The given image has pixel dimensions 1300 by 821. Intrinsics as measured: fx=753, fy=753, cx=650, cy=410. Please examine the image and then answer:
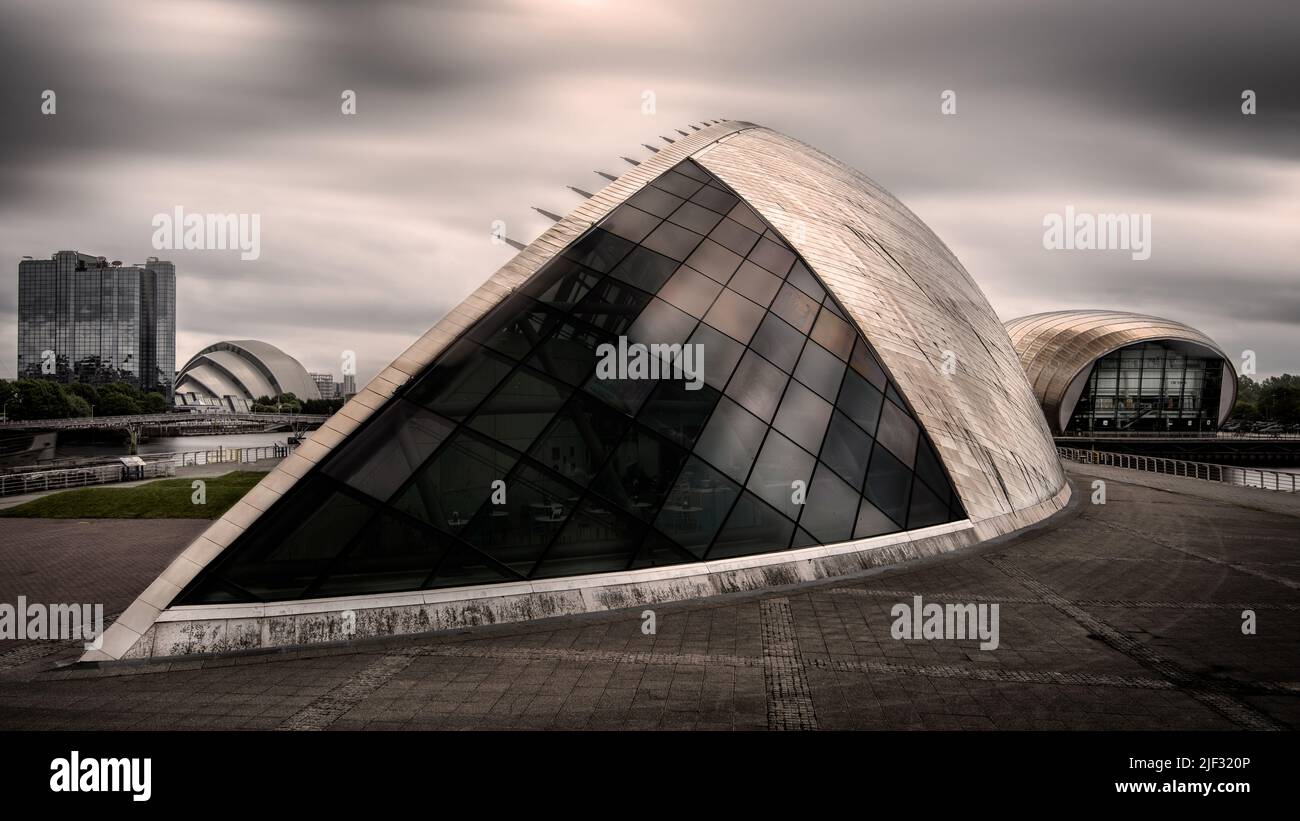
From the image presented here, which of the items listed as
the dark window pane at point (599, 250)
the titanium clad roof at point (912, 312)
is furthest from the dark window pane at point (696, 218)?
the dark window pane at point (599, 250)

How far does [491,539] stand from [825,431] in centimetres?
713

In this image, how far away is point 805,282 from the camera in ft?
58.0

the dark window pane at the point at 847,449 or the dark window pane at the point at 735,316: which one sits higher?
the dark window pane at the point at 735,316

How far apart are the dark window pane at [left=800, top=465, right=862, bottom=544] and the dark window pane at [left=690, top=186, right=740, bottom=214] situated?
7.05 meters

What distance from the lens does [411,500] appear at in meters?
11.7

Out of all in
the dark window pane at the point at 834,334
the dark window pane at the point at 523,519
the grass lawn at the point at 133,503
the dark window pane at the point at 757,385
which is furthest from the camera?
the grass lawn at the point at 133,503

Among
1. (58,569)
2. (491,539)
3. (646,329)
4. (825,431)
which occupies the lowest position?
(58,569)

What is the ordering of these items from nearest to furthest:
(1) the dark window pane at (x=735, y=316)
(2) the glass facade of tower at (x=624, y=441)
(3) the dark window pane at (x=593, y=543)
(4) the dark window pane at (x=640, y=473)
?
(2) the glass facade of tower at (x=624, y=441), (3) the dark window pane at (x=593, y=543), (4) the dark window pane at (x=640, y=473), (1) the dark window pane at (x=735, y=316)

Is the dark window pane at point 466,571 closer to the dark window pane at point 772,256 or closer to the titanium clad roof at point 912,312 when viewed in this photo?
the dark window pane at point 772,256

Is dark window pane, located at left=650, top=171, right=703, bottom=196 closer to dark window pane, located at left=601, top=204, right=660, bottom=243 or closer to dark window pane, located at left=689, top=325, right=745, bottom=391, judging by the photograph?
dark window pane, located at left=601, top=204, right=660, bottom=243

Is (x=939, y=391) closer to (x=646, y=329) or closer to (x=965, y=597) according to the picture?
(x=965, y=597)

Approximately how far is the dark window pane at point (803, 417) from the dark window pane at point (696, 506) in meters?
1.90

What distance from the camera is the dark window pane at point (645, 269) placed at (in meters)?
15.3
